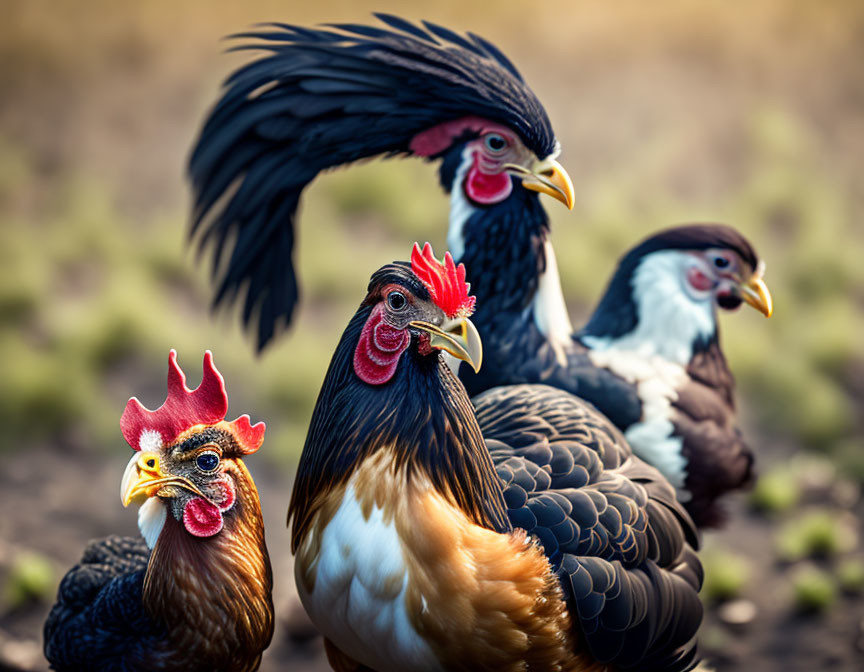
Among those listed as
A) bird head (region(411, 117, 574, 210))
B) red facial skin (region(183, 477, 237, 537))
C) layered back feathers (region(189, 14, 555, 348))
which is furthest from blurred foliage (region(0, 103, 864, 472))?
red facial skin (region(183, 477, 237, 537))

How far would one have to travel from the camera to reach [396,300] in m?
1.98

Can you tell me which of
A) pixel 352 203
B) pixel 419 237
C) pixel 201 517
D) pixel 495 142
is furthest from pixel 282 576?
pixel 352 203

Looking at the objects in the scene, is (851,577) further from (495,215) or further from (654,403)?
(495,215)

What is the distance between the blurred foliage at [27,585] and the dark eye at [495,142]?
7.46ft

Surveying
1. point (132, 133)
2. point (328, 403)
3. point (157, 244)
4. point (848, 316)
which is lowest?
point (328, 403)

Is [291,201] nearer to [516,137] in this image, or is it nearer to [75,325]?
[516,137]

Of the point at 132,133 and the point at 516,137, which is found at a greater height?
the point at 132,133

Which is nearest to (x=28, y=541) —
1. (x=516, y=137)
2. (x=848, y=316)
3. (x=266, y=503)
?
(x=266, y=503)

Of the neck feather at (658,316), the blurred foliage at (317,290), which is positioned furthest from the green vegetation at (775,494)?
the neck feather at (658,316)

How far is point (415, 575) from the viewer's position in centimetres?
195

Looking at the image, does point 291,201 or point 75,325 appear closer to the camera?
point 291,201

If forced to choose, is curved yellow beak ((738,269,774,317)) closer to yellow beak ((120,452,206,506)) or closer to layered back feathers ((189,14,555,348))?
layered back feathers ((189,14,555,348))

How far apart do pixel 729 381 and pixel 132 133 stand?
180 inches

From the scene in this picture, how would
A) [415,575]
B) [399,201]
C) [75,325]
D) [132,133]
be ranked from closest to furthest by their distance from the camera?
[415,575] < [75,325] < [399,201] < [132,133]
